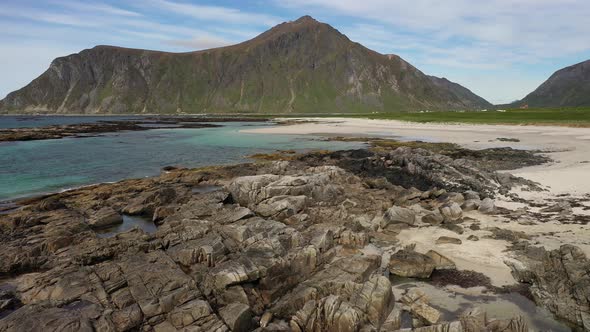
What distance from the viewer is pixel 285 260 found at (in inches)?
606

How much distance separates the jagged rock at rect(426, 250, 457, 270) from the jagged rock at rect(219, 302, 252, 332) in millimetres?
9015

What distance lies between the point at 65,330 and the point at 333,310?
802 cm

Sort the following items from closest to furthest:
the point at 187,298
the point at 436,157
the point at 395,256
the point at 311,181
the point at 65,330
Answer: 1. the point at 65,330
2. the point at 187,298
3. the point at 395,256
4. the point at 311,181
5. the point at 436,157

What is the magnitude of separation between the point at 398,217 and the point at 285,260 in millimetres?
9894

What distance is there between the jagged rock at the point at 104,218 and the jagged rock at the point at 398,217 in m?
17.9

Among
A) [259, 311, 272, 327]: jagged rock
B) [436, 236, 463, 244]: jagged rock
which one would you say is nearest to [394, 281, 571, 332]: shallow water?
[436, 236, 463, 244]: jagged rock

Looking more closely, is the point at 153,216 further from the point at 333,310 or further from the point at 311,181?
the point at 333,310

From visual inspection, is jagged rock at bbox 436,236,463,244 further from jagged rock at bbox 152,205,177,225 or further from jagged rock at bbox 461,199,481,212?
jagged rock at bbox 152,205,177,225

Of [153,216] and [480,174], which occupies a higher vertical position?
[480,174]

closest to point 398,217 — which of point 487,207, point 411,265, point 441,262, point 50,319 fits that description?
point 441,262

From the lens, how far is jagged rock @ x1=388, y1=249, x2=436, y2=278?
1630cm

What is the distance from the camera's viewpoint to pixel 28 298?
1371 cm

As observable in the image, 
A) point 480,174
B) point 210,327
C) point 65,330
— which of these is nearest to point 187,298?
point 210,327

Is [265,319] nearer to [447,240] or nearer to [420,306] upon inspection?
[420,306]
